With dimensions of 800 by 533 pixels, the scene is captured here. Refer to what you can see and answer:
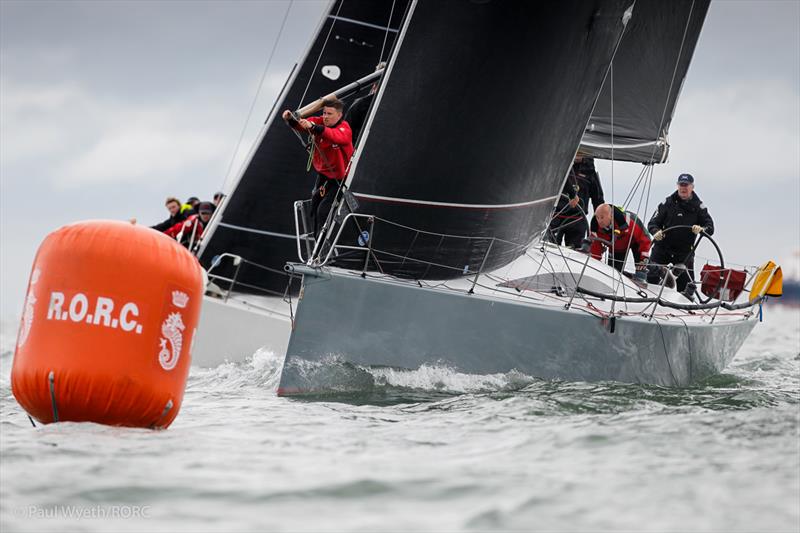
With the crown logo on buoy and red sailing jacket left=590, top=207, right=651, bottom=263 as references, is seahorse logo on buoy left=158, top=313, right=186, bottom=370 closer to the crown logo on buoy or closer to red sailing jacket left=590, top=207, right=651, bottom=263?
the crown logo on buoy

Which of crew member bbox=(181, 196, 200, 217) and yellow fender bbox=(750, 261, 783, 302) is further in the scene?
crew member bbox=(181, 196, 200, 217)

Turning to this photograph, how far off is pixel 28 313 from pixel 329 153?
8.61 ft

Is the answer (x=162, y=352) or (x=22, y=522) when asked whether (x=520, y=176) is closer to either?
(x=162, y=352)

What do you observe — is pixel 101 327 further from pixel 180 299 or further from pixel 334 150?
pixel 334 150

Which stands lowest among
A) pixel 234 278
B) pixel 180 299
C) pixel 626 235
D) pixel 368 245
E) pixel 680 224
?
pixel 234 278

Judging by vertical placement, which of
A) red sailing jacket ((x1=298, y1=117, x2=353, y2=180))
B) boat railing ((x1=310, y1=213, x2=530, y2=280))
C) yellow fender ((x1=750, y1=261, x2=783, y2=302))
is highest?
red sailing jacket ((x1=298, y1=117, x2=353, y2=180))

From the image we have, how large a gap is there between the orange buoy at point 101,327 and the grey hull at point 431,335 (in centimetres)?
169

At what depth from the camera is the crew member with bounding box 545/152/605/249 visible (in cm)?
907

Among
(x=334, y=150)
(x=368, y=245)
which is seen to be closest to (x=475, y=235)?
(x=368, y=245)

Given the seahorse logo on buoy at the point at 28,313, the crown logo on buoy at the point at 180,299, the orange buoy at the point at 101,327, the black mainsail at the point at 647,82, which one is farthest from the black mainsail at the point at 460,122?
the black mainsail at the point at 647,82

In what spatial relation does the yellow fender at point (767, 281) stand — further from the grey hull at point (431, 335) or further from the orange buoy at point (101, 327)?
the orange buoy at point (101, 327)

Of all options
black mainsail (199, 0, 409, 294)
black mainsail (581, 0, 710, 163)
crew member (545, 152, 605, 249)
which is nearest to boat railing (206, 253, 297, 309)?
black mainsail (199, 0, 409, 294)

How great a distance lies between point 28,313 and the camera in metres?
3.84

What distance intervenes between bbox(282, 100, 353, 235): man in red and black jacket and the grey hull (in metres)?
0.80
